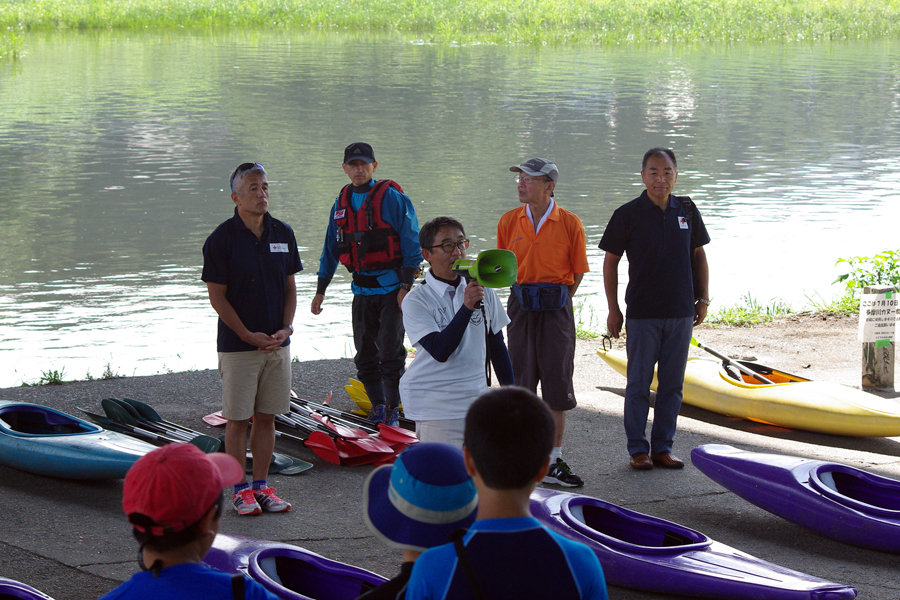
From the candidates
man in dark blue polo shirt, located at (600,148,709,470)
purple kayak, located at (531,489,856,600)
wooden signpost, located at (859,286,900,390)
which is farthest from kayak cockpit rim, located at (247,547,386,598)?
wooden signpost, located at (859,286,900,390)

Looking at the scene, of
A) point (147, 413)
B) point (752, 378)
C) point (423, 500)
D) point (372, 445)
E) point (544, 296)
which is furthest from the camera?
point (752, 378)

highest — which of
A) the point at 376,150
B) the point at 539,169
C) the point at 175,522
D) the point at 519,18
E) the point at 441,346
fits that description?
the point at 519,18

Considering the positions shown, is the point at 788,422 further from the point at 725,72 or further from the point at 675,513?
the point at 725,72

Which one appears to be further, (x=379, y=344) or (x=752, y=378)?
(x=752, y=378)

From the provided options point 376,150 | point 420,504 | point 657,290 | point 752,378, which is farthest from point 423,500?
point 376,150

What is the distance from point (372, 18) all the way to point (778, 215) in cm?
3742

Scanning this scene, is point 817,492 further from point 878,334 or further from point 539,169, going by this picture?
point 878,334

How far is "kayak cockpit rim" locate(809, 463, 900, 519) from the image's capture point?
14.1 feet

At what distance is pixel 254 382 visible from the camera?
4.55 metres

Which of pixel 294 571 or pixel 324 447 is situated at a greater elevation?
pixel 294 571

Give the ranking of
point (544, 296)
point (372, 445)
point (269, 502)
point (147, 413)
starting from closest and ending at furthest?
point (269, 502), point (544, 296), point (372, 445), point (147, 413)

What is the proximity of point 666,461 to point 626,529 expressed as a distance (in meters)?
1.48

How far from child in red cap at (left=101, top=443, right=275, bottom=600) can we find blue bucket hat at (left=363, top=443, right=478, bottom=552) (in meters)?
0.30

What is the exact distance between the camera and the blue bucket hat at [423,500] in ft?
6.29
